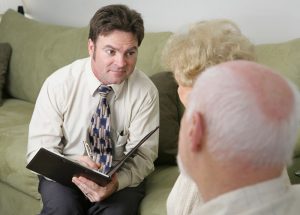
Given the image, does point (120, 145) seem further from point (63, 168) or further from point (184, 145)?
point (184, 145)

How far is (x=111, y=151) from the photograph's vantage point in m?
1.94

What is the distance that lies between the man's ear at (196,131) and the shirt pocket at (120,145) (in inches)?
45.3

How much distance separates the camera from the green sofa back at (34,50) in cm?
286

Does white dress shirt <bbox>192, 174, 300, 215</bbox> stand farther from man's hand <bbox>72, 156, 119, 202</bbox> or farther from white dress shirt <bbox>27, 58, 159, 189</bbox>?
white dress shirt <bbox>27, 58, 159, 189</bbox>

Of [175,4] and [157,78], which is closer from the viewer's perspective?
[157,78]

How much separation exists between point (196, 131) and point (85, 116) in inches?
47.3

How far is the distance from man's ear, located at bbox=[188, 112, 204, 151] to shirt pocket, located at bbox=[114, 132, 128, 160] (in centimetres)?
115

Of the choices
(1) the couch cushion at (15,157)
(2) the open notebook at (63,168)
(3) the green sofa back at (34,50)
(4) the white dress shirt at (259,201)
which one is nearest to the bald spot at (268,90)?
(4) the white dress shirt at (259,201)

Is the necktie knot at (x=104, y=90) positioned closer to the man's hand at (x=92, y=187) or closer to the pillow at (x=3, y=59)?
the man's hand at (x=92, y=187)

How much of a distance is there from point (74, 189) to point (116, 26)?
0.64 metres

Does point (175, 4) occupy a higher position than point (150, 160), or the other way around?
point (175, 4)

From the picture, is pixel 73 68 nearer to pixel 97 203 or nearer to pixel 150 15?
pixel 97 203

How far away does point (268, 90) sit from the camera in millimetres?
770

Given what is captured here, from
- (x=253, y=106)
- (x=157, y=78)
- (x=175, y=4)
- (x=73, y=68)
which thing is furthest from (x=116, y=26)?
(x=253, y=106)
